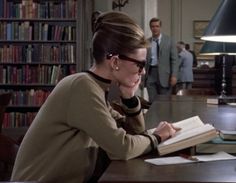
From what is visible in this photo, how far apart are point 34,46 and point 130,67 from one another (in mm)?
5285

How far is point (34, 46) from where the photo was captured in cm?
678

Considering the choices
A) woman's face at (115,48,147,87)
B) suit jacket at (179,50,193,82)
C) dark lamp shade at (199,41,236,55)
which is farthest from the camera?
suit jacket at (179,50,193,82)

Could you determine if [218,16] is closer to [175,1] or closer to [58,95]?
[58,95]

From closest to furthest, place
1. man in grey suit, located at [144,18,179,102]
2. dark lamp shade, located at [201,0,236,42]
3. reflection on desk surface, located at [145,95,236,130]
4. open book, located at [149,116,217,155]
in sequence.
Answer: open book, located at [149,116,217,155] < dark lamp shade, located at [201,0,236,42] < reflection on desk surface, located at [145,95,236,130] < man in grey suit, located at [144,18,179,102]

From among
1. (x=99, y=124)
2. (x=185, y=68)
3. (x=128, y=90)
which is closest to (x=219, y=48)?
(x=128, y=90)

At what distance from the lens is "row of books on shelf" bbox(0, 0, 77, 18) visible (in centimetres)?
675

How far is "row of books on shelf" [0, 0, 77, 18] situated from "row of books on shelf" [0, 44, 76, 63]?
41 cm

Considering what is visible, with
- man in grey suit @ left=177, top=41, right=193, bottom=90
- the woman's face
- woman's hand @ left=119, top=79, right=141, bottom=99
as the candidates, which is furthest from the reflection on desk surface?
man in grey suit @ left=177, top=41, right=193, bottom=90

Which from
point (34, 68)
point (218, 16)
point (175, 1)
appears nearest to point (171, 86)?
point (34, 68)

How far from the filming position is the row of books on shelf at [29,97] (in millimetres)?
6793

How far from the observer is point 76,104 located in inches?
60.1

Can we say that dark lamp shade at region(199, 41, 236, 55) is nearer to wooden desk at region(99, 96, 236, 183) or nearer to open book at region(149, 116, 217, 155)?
open book at region(149, 116, 217, 155)

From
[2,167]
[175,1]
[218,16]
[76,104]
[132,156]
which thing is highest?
[175,1]

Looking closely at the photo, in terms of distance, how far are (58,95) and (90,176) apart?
0.27m
